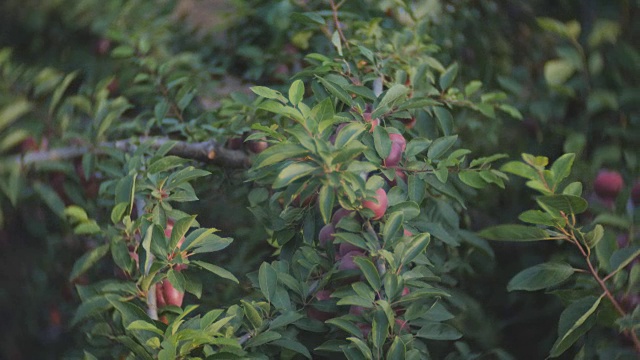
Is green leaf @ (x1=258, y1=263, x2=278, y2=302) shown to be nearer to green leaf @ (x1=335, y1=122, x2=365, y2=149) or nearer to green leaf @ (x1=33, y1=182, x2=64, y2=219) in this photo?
green leaf @ (x1=335, y1=122, x2=365, y2=149)

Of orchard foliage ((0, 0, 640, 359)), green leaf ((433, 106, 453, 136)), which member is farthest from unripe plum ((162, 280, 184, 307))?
green leaf ((433, 106, 453, 136))

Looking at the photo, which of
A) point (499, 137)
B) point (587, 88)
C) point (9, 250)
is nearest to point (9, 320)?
point (9, 250)

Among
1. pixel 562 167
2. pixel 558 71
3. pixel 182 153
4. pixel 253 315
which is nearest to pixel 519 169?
pixel 562 167

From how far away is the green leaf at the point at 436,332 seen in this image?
3.26 feet

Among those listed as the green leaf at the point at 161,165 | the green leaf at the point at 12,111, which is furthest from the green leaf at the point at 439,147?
the green leaf at the point at 12,111

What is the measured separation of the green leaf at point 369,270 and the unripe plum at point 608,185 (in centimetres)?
80

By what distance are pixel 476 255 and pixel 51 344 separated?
118cm

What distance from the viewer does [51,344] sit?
2.12 m

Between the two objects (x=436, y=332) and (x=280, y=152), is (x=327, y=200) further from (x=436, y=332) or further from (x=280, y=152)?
(x=436, y=332)

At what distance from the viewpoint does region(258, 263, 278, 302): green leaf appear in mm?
956

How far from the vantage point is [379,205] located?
1004 mm

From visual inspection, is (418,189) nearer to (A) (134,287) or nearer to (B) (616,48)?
(A) (134,287)

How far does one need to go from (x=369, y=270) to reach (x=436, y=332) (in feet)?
0.48

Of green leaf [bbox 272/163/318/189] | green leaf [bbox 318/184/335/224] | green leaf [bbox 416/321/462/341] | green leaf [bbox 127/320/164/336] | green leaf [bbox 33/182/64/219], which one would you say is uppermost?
green leaf [bbox 272/163/318/189]
